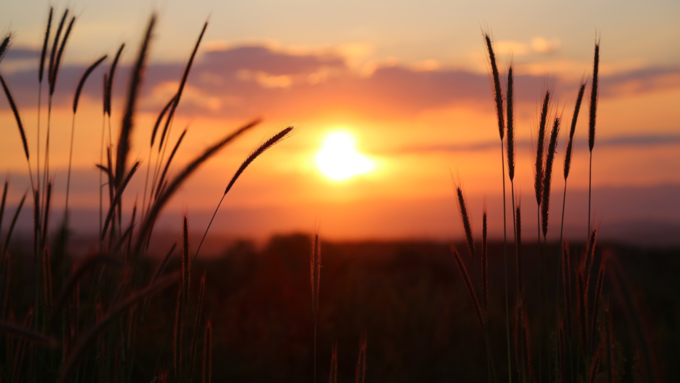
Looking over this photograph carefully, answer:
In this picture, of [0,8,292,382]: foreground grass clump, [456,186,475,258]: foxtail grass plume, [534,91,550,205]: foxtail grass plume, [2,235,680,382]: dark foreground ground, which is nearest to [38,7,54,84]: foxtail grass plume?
[0,8,292,382]: foreground grass clump

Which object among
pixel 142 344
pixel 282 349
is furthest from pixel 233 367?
pixel 282 349

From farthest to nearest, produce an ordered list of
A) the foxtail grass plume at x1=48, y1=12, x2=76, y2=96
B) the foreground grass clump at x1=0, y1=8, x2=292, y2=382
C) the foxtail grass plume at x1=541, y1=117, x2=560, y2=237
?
1. the foxtail grass plume at x1=48, y1=12, x2=76, y2=96
2. the foxtail grass plume at x1=541, y1=117, x2=560, y2=237
3. the foreground grass clump at x1=0, y1=8, x2=292, y2=382

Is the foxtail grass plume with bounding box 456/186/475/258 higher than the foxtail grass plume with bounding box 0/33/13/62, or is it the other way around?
the foxtail grass plume with bounding box 0/33/13/62

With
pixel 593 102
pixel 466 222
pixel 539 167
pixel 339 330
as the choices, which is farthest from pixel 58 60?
pixel 339 330

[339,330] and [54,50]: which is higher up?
[54,50]

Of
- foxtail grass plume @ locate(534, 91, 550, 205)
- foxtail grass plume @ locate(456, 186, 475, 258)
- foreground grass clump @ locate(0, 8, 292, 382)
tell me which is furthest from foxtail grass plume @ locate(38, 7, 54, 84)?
foxtail grass plume @ locate(534, 91, 550, 205)

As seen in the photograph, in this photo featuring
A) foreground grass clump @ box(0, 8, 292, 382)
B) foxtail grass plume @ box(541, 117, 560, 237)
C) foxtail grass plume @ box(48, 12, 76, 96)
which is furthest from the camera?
foxtail grass plume @ box(48, 12, 76, 96)

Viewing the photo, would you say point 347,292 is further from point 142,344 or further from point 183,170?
point 183,170

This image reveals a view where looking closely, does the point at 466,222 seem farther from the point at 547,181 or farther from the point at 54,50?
the point at 54,50

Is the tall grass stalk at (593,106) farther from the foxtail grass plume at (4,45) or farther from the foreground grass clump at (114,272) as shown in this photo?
the foxtail grass plume at (4,45)

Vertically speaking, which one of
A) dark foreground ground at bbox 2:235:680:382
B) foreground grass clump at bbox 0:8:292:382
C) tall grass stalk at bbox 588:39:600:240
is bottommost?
dark foreground ground at bbox 2:235:680:382

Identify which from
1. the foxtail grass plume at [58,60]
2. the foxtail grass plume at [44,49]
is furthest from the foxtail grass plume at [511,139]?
the foxtail grass plume at [44,49]

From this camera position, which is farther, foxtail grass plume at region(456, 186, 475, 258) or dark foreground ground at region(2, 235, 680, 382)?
dark foreground ground at region(2, 235, 680, 382)

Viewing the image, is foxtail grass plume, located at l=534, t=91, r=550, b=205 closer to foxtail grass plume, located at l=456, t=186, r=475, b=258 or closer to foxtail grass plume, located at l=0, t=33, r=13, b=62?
foxtail grass plume, located at l=456, t=186, r=475, b=258
